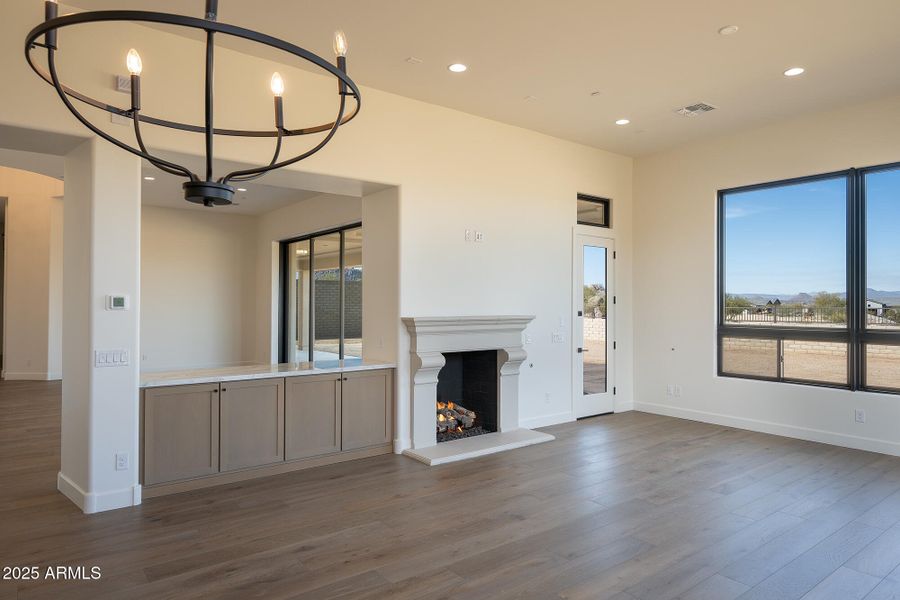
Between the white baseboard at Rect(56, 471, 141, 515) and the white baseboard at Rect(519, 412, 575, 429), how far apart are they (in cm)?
374

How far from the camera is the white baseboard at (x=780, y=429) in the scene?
5289 millimetres

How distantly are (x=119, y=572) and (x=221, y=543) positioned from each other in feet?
1.74

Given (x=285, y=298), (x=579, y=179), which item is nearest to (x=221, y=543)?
(x=579, y=179)

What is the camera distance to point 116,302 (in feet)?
12.5

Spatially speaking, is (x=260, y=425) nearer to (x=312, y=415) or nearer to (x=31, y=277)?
(x=312, y=415)

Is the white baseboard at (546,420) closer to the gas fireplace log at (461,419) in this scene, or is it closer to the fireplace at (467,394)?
the fireplace at (467,394)

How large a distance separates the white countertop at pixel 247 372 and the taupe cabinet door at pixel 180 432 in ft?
0.17

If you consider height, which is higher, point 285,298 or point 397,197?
point 397,197

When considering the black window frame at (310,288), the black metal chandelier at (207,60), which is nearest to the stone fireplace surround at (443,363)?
the black window frame at (310,288)

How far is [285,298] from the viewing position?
988 cm

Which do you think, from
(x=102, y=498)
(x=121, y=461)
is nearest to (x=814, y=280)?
(x=121, y=461)

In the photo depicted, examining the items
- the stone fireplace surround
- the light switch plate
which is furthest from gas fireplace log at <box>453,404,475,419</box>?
the light switch plate

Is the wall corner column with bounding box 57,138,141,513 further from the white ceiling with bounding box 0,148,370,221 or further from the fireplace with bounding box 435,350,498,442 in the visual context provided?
the fireplace with bounding box 435,350,498,442

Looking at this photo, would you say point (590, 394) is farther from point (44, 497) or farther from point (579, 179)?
point (44, 497)
